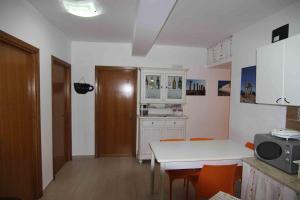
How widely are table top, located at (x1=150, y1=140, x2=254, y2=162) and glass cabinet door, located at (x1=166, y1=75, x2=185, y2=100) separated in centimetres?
163

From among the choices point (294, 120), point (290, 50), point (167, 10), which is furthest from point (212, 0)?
point (294, 120)

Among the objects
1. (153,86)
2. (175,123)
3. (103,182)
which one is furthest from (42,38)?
(175,123)

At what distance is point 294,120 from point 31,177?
3305 millimetres

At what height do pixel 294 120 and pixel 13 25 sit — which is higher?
pixel 13 25

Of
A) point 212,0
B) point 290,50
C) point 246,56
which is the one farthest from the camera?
point 246,56

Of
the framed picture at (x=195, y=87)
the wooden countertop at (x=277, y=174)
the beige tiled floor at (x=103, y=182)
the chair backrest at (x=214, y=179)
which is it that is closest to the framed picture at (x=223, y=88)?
the framed picture at (x=195, y=87)

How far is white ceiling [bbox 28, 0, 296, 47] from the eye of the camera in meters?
2.20

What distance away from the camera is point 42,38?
2600 mm

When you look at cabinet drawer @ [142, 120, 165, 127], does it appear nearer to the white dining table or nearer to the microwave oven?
the white dining table

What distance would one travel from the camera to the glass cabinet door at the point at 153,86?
4023mm

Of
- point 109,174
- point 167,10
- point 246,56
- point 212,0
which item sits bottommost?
point 109,174

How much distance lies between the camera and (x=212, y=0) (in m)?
2.08

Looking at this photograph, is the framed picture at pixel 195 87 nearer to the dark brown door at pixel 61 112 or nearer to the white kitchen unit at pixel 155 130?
the white kitchen unit at pixel 155 130

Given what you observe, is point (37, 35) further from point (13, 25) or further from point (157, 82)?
point (157, 82)
